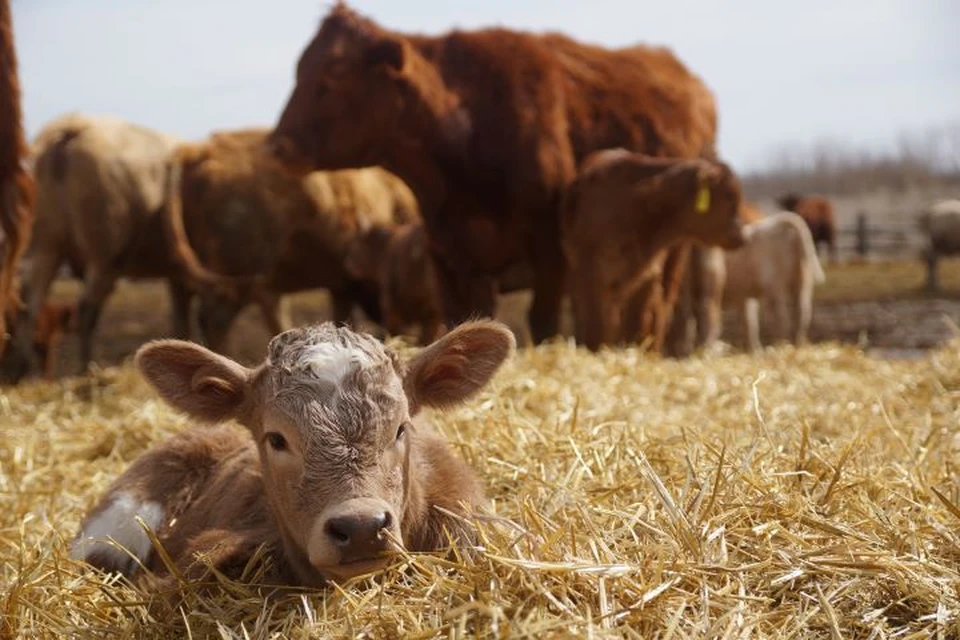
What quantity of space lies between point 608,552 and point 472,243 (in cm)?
564

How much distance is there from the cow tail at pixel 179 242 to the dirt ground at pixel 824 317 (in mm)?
1034

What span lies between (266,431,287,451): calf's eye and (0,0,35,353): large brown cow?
2397mm

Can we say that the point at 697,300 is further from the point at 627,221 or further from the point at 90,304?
the point at 90,304

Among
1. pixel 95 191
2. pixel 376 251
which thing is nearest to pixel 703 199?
pixel 376 251

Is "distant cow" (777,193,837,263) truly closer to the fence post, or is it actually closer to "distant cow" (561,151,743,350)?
the fence post

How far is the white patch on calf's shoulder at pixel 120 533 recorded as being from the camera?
3.50 metres

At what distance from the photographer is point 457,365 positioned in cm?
327

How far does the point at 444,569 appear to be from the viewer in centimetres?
287

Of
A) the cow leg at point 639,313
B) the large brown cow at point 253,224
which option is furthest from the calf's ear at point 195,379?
the large brown cow at point 253,224

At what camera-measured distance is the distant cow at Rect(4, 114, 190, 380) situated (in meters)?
10.6

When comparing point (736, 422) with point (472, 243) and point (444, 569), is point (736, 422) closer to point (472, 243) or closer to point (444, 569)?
point (444, 569)

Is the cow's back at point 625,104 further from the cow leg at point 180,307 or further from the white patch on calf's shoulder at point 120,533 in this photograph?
the white patch on calf's shoulder at point 120,533

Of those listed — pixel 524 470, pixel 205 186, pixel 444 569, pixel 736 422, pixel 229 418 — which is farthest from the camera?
pixel 205 186

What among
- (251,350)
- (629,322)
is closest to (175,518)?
(629,322)
